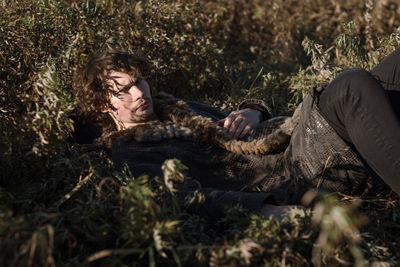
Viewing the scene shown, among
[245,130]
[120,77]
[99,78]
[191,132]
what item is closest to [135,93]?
[120,77]

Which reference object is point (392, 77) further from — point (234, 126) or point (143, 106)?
point (143, 106)

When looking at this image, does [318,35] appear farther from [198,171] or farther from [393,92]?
[198,171]

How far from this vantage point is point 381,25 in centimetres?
514

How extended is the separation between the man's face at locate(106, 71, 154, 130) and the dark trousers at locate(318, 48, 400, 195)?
1.34m

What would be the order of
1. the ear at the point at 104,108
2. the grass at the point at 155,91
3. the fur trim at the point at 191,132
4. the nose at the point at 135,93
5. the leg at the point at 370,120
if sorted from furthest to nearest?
the ear at the point at 104,108 → the nose at the point at 135,93 → the fur trim at the point at 191,132 → the leg at the point at 370,120 → the grass at the point at 155,91

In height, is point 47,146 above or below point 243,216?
above

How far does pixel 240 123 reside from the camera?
2996 mm

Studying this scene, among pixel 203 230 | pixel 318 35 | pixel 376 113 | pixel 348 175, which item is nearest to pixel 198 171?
pixel 203 230

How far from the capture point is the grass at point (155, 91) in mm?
1778

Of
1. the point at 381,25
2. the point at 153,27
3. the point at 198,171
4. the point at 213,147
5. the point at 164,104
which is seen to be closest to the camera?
the point at 198,171

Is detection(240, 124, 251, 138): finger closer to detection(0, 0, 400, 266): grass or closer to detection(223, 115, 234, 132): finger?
detection(223, 115, 234, 132): finger

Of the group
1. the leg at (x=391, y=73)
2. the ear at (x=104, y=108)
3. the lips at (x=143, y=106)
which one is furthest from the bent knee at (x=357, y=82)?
the ear at (x=104, y=108)

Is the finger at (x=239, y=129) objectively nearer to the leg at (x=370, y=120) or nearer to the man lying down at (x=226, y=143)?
the man lying down at (x=226, y=143)

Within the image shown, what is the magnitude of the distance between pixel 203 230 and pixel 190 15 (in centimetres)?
293
